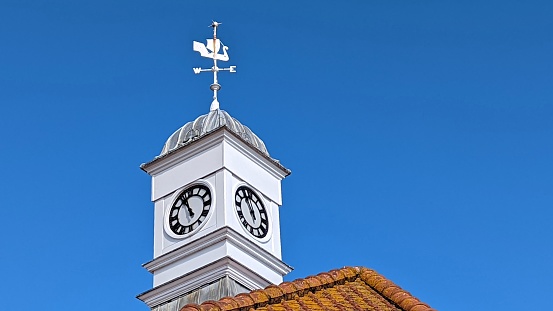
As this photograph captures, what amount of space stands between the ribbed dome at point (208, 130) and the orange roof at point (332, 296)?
44.5 ft

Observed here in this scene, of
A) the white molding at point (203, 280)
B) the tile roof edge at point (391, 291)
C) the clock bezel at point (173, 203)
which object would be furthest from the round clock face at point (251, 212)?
the tile roof edge at point (391, 291)

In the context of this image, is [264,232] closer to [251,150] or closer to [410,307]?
[251,150]

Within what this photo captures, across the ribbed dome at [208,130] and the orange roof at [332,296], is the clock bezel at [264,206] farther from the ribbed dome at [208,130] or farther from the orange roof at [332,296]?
the orange roof at [332,296]

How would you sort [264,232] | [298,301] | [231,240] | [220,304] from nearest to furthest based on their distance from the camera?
[220,304], [298,301], [231,240], [264,232]

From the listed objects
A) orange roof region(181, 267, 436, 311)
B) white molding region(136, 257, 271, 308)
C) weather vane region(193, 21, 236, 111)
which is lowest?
orange roof region(181, 267, 436, 311)

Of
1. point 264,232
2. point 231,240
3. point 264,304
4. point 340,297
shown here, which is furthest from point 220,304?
point 264,232

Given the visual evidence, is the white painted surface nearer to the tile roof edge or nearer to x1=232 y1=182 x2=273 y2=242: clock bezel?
x1=232 y1=182 x2=273 y2=242: clock bezel

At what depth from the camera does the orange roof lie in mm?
9727

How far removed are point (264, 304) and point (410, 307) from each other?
131cm

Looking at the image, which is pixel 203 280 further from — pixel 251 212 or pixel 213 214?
pixel 251 212

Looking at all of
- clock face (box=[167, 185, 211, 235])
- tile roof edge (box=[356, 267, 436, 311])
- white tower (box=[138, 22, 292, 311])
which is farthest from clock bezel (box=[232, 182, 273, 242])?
tile roof edge (box=[356, 267, 436, 311])

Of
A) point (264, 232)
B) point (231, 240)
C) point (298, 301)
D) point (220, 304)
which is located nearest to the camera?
point (220, 304)

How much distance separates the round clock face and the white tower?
0.07 feet

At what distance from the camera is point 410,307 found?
9898mm
